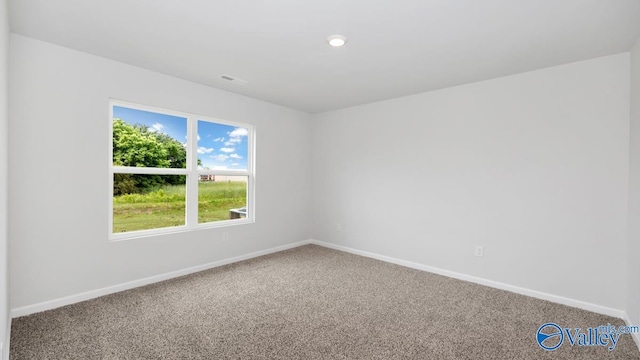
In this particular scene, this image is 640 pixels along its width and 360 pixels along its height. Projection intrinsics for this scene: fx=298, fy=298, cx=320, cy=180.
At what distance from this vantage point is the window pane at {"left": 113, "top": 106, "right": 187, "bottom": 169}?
3158 mm

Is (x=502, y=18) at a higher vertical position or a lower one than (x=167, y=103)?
higher

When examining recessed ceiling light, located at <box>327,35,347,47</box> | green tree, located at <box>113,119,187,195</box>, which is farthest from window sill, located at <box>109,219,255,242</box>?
recessed ceiling light, located at <box>327,35,347,47</box>

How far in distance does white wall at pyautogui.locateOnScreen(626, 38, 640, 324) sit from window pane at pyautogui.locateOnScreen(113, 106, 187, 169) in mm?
4398

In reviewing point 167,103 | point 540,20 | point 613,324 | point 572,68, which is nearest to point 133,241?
point 167,103

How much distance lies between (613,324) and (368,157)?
3057mm

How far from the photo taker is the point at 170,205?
3572mm

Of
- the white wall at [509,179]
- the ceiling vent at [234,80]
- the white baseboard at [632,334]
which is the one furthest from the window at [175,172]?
the white baseboard at [632,334]

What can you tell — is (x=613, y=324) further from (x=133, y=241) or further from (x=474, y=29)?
(x=133, y=241)

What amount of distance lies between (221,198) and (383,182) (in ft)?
7.54

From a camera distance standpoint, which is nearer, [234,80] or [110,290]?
[110,290]

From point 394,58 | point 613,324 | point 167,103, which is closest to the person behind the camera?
point 613,324

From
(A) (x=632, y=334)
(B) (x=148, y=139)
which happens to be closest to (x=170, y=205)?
(B) (x=148, y=139)

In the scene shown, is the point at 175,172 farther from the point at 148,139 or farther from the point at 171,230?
the point at 171,230

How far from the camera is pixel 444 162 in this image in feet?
12.2
